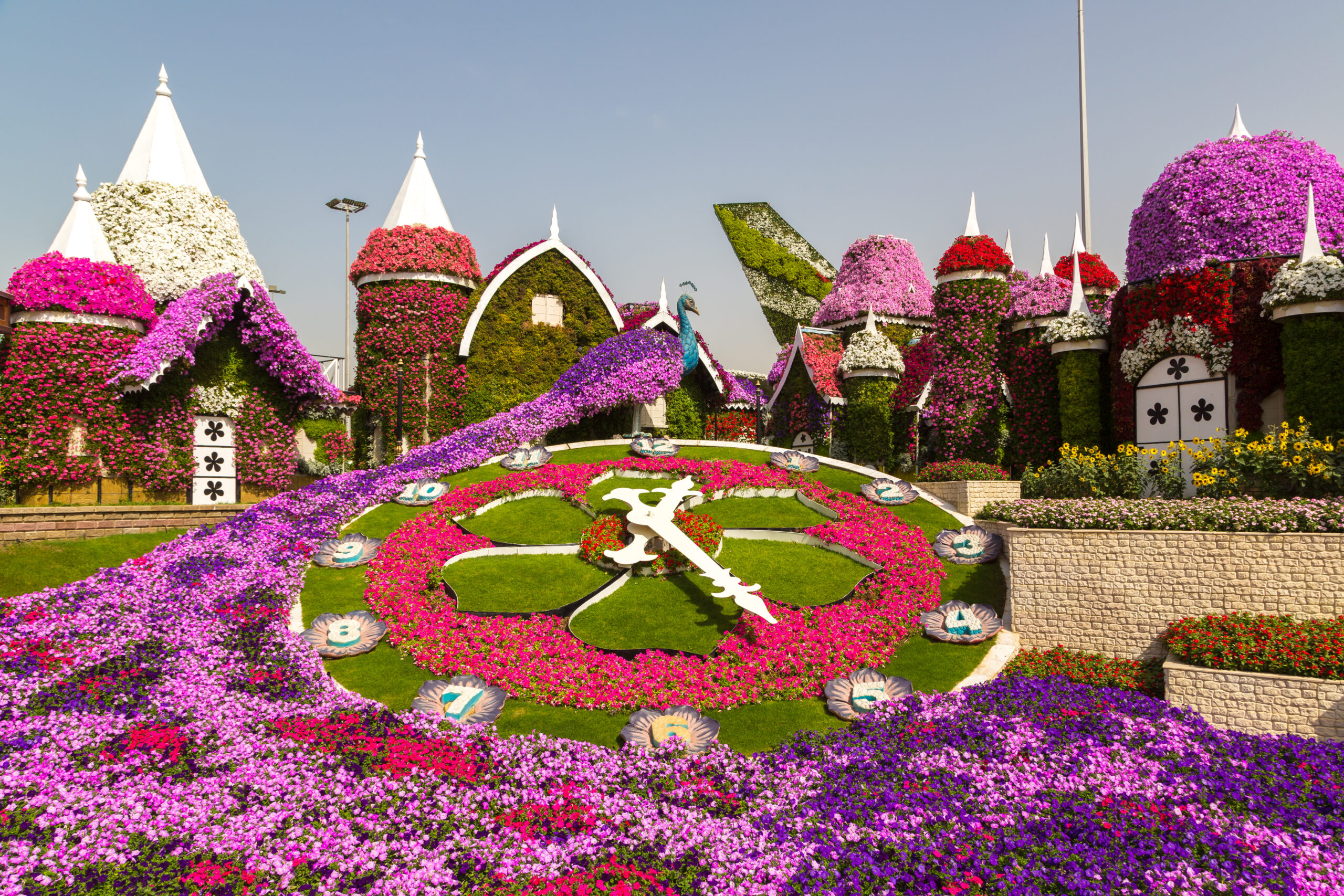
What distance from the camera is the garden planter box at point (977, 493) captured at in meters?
17.4

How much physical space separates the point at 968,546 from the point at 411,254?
792 inches

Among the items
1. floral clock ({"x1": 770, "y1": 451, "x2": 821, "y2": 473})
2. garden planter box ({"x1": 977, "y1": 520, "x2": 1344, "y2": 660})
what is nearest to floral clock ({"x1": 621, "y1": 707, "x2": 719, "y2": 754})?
garden planter box ({"x1": 977, "y1": 520, "x2": 1344, "y2": 660})

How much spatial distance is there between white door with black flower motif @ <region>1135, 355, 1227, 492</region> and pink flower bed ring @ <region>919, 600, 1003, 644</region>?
23.1 ft

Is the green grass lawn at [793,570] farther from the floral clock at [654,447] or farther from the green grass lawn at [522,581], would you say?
the floral clock at [654,447]

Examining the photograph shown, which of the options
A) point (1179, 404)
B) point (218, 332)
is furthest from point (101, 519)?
point (1179, 404)

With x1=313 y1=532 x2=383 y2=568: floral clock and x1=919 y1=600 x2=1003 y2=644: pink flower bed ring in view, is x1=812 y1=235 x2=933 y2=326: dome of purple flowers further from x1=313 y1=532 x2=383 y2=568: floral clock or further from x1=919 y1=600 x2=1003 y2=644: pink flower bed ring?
x1=313 y1=532 x2=383 y2=568: floral clock

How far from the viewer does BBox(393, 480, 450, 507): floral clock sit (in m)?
18.5

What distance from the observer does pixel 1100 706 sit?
1052 centimetres

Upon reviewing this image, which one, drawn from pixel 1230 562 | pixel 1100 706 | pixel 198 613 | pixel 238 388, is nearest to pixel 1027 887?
pixel 1100 706

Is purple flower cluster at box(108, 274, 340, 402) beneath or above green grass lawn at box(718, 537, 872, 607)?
above

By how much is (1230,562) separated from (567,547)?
11.6m

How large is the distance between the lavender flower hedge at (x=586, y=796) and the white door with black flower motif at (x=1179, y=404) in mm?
9343

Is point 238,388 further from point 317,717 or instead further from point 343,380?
point 343,380

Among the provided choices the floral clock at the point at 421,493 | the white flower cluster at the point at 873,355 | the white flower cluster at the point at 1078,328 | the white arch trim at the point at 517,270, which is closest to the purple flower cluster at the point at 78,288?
the white arch trim at the point at 517,270
